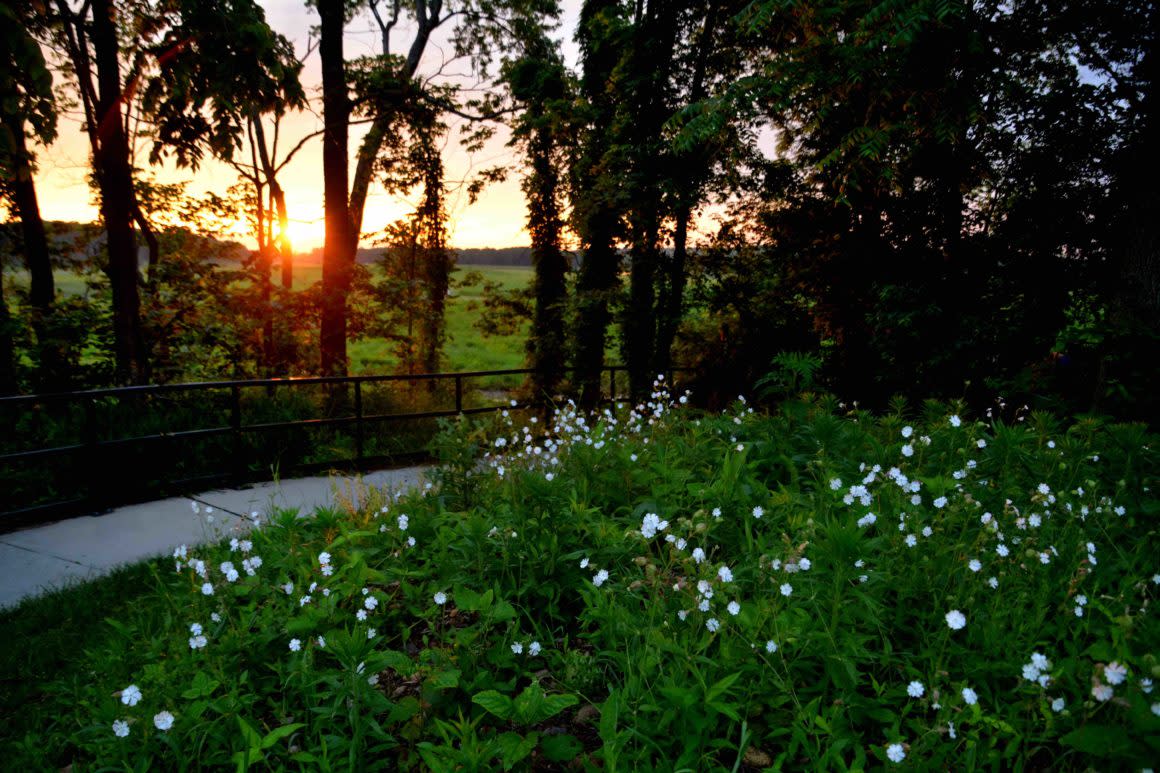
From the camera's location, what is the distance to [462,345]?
115 ft

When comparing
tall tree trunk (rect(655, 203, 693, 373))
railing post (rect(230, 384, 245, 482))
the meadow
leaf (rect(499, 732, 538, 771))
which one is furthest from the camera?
tall tree trunk (rect(655, 203, 693, 373))

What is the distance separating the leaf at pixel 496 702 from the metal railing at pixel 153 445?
3994 millimetres

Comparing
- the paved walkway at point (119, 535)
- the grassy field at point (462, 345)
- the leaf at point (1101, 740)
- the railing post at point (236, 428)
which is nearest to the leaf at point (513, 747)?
the leaf at point (1101, 740)

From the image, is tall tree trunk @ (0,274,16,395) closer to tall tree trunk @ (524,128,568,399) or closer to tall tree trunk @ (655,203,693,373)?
tall tree trunk @ (524,128,568,399)

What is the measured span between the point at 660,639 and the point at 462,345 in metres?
33.4

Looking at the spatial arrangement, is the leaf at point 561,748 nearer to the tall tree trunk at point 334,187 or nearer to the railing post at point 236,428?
the railing post at point 236,428

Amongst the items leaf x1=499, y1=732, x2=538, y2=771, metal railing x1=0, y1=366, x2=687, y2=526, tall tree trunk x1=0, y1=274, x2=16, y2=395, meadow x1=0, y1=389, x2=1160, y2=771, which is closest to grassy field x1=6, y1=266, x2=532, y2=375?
metal railing x1=0, y1=366, x2=687, y2=526

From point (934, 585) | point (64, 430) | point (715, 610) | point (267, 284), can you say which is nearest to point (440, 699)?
point (715, 610)

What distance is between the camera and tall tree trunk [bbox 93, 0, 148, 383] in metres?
8.34

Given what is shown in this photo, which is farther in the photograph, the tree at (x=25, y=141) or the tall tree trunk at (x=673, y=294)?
the tall tree trunk at (x=673, y=294)

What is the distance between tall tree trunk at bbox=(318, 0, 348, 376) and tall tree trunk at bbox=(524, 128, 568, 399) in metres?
5.36

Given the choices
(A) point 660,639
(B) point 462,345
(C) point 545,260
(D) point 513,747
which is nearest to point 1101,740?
(A) point 660,639

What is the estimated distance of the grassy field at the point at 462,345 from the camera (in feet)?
68.0

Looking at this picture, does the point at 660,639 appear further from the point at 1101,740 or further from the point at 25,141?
the point at 25,141
